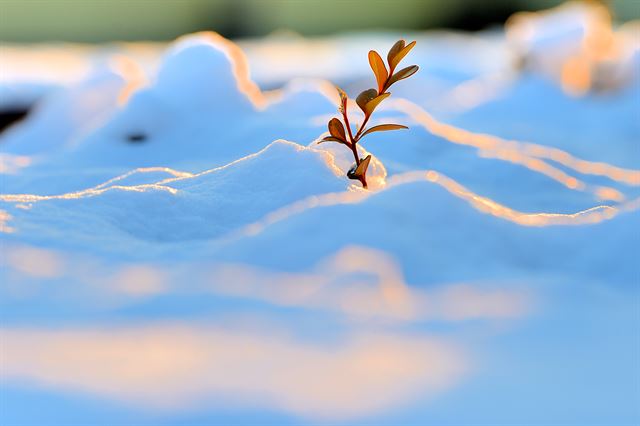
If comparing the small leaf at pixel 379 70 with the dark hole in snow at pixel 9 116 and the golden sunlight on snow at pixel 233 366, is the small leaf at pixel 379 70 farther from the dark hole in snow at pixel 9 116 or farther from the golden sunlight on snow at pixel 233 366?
the dark hole in snow at pixel 9 116

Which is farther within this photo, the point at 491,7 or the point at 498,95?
the point at 491,7

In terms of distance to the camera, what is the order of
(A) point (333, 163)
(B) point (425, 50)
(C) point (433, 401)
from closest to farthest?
(C) point (433, 401) < (A) point (333, 163) < (B) point (425, 50)

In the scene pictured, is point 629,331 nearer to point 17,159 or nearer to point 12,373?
point 12,373

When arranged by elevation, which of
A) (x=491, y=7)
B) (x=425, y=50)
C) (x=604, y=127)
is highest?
(x=491, y=7)

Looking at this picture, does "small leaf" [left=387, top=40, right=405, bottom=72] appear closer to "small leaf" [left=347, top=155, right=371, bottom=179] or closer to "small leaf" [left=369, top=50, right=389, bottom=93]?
"small leaf" [left=369, top=50, right=389, bottom=93]

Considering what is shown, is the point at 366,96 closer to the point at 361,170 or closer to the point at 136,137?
the point at 361,170

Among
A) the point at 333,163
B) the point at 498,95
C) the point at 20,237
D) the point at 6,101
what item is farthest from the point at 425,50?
the point at 20,237
